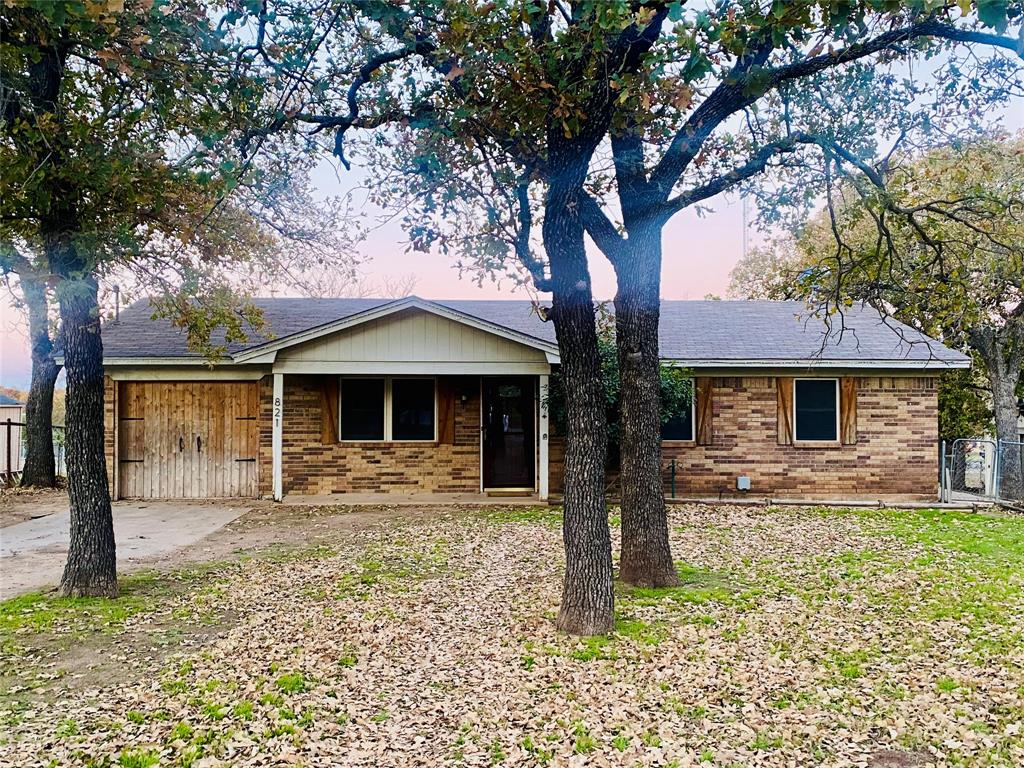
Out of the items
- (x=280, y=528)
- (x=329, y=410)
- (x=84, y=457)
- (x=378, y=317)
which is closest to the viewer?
(x=84, y=457)

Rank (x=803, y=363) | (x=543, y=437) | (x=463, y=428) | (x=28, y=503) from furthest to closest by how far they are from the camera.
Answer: (x=463, y=428) → (x=803, y=363) → (x=28, y=503) → (x=543, y=437)

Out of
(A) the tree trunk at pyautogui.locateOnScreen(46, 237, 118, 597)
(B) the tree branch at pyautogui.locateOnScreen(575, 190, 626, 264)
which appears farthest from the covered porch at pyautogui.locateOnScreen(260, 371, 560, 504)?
(B) the tree branch at pyautogui.locateOnScreen(575, 190, 626, 264)

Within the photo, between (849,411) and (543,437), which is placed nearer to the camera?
(543,437)

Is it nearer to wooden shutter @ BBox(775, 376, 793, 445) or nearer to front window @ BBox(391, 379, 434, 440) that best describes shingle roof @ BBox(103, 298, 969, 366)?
wooden shutter @ BBox(775, 376, 793, 445)

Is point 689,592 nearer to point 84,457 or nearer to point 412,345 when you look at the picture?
point 84,457

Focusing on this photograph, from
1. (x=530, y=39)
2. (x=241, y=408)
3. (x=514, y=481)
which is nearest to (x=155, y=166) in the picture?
(x=530, y=39)

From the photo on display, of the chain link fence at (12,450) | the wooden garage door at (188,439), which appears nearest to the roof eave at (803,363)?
the wooden garage door at (188,439)

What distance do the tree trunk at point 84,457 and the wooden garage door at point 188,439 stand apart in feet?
21.7

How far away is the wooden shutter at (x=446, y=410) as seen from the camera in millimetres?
12938

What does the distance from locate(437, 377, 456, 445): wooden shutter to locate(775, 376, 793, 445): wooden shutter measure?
19.8 ft

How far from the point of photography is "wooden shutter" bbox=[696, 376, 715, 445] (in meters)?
12.9

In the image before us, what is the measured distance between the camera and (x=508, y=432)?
13219 millimetres

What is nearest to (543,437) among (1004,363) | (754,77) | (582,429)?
(582,429)

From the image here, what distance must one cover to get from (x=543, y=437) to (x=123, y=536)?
254 inches
